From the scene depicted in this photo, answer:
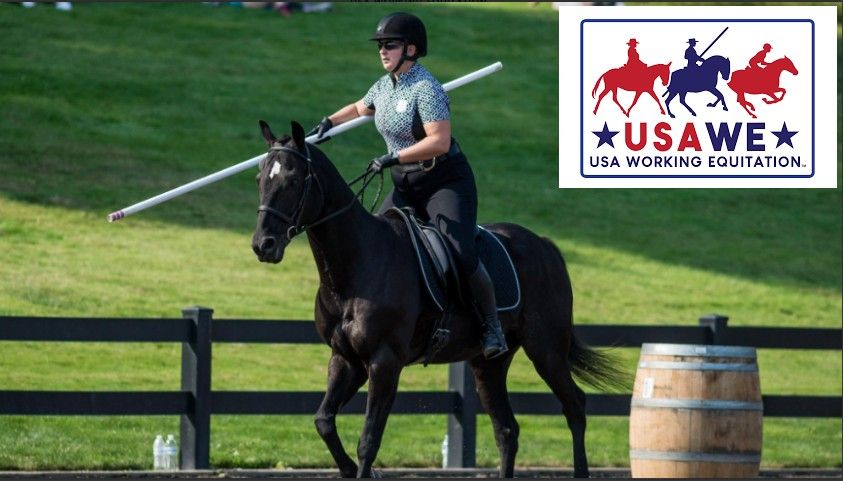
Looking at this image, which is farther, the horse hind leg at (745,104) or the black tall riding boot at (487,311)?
the horse hind leg at (745,104)

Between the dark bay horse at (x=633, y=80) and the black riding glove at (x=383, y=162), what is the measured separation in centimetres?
617

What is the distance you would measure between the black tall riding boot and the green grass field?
362cm

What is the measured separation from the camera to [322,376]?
18.2 meters

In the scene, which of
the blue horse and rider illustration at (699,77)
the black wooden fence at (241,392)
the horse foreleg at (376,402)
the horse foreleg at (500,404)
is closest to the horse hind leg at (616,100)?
the blue horse and rider illustration at (699,77)

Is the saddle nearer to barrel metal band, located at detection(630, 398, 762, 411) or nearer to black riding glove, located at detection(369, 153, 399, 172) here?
black riding glove, located at detection(369, 153, 399, 172)

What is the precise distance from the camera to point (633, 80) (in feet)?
48.1

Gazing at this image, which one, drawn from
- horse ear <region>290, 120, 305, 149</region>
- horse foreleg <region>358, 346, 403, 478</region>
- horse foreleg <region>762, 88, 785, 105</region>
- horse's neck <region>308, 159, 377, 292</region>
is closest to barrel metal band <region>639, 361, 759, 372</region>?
horse foreleg <region>358, 346, 403, 478</region>

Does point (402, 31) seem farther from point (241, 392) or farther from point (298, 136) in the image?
point (241, 392)

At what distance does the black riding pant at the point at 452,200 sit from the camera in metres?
9.22

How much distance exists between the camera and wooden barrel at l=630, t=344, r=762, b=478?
9523mm

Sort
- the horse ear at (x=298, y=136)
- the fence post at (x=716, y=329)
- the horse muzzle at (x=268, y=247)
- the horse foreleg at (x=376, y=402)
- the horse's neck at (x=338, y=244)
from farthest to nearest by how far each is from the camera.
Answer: the fence post at (x=716, y=329) → the horse's neck at (x=338, y=244) → the horse foreleg at (x=376, y=402) → the horse ear at (x=298, y=136) → the horse muzzle at (x=268, y=247)

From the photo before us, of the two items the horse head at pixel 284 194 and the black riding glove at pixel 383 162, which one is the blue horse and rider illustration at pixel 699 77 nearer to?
the black riding glove at pixel 383 162

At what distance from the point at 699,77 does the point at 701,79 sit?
0.13 feet

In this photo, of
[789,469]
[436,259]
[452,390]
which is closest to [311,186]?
[436,259]
